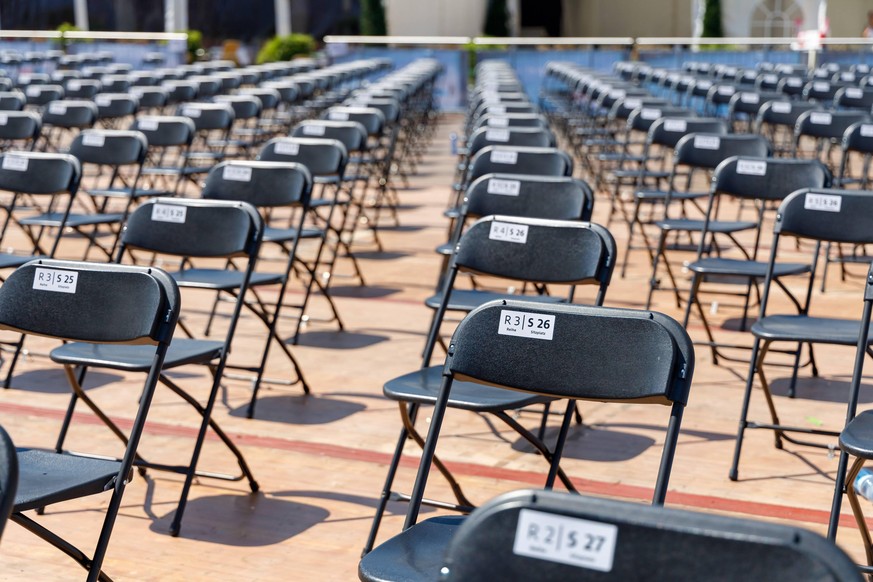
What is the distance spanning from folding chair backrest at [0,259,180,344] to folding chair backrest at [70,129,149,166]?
417 cm

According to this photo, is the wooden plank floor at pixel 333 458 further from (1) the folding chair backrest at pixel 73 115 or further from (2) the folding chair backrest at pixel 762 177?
(1) the folding chair backrest at pixel 73 115

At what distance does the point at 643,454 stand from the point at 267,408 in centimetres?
169

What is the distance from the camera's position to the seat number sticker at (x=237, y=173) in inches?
239

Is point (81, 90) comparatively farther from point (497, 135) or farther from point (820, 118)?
point (820, 118)

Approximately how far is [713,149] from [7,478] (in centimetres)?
600

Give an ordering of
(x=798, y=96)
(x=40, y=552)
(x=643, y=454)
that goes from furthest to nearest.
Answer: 1. (x=798, y=96)
2. (x=643, y=454)
3. (x=40, y=552)

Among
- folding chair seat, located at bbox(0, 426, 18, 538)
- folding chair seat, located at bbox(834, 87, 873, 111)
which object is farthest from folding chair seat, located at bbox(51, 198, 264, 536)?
folding chair seat, located at bbox(834, 87, 873, 111)

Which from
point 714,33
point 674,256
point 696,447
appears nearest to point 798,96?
point 674,256

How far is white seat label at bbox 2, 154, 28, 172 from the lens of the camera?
646cm

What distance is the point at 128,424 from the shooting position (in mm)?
5289

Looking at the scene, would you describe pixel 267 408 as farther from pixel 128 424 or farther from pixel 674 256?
pixel 674 256

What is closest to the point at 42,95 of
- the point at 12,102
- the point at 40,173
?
the point at 12,102

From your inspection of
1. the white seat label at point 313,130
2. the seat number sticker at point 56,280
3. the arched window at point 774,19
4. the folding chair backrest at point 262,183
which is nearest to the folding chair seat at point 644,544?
the seat number sticker at point 56,280

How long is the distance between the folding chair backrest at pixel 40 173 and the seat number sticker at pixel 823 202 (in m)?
3.47
